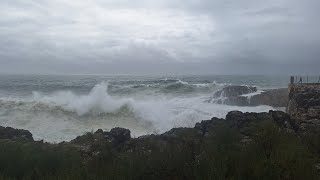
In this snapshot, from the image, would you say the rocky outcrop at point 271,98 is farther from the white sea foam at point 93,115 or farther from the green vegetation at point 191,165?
the green vegetation at point 191,165

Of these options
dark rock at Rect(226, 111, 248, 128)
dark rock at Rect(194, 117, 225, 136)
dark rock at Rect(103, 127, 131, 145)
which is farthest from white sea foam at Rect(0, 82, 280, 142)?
dark rock at Rect(226, 111, 248, 128)

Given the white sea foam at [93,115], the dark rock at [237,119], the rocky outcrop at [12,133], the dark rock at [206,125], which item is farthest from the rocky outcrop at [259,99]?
the rocky outcrop at [12,133]

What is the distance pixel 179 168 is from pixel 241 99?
1007 inches

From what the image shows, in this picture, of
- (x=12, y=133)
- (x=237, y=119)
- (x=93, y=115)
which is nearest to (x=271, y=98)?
(x=93, y=115)

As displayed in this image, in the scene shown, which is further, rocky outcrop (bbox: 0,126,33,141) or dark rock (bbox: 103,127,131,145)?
rocky outcrop (bbox: 0,126,33,141)

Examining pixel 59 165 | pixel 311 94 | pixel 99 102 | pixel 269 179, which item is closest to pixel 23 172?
pixel 59 165

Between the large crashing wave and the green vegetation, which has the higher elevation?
the green vegetation

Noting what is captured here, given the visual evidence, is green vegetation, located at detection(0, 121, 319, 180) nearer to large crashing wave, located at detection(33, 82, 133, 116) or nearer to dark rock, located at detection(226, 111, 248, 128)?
dark rock, located at detection(226, 111, 248, 128)

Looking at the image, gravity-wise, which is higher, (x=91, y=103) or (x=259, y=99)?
(x=259, y=99)

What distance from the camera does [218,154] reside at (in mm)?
6121

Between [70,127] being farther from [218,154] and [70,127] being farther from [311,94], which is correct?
[218,154]

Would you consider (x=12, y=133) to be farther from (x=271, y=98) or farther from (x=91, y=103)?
(x=271, y=98)

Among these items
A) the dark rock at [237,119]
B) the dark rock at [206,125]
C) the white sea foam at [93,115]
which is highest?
the dark rock at [237,119]

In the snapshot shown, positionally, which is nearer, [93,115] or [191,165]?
[191,165]
